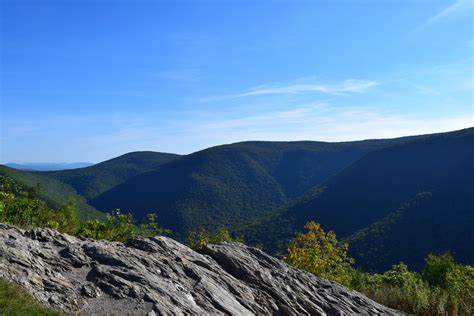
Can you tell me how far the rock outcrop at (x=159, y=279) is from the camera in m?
8.30

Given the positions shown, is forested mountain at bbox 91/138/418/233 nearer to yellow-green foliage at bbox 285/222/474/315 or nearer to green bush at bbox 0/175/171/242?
yellow-green foliage at bbox 285/222/474/315

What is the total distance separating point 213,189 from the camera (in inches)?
6206

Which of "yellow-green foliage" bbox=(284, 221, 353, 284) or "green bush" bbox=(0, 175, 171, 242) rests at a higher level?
"green bush" bbox=(0, 175, 171, 242)

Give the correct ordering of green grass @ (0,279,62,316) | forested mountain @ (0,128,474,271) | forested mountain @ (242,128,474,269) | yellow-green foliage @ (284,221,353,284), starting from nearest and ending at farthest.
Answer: green grass @ (0,279,62,316) → yellow-green foliage @ (284,221,353,284) → forested mountain @ (242,128,474,269) → forested mountain @ (0,128,474,271)

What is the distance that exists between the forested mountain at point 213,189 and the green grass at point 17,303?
112301 mm

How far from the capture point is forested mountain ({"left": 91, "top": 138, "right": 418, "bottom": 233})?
13775 cm

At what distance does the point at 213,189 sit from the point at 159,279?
14835cm

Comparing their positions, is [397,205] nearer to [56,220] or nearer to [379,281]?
[379,281]

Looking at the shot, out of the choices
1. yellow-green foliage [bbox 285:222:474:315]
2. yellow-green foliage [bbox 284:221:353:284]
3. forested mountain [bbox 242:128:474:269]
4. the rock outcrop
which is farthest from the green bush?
forested mountain [bbox 242:128:474:269]

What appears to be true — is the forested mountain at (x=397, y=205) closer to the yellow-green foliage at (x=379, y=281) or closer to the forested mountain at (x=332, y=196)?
the forested mountain at (x=332, y=196)

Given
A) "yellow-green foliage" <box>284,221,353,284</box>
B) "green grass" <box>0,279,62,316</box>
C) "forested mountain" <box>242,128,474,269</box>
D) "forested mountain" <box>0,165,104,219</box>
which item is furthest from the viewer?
"forested mountain" <box>242,128,474,269</box>

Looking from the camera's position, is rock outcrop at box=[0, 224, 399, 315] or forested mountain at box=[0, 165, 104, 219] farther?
forested mountain at box=[0, 165, 104, 219]

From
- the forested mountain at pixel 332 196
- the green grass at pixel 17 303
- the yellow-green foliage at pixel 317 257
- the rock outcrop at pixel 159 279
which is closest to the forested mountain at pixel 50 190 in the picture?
the forested mountain at pixel 332 196

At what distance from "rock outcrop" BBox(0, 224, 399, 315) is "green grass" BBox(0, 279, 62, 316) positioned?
15.8 inches
